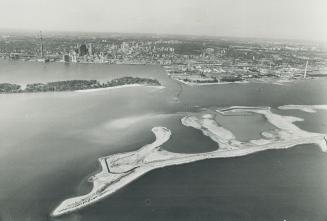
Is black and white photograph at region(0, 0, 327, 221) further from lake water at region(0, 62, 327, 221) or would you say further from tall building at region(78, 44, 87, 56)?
tall building at region(78, 44, 87, 56)

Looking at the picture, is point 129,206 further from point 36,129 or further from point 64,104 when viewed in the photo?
point 64,104

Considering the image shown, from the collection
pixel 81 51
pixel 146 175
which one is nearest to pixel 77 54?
pixel 81 51

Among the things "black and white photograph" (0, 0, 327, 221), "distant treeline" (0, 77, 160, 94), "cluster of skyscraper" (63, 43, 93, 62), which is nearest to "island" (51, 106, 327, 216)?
"black and white photograph" (0, 0, 327, 221)

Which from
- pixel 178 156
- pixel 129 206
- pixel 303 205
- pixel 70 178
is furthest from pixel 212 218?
Answer: pixel 70 178

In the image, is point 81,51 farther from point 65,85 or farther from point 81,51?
point 65,85

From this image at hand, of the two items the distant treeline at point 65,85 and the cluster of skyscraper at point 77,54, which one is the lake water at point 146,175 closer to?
the distant treeline at point 65,85

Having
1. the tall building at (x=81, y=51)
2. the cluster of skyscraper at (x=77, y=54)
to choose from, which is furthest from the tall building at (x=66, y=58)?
the tall building at (x=81, y=51)
